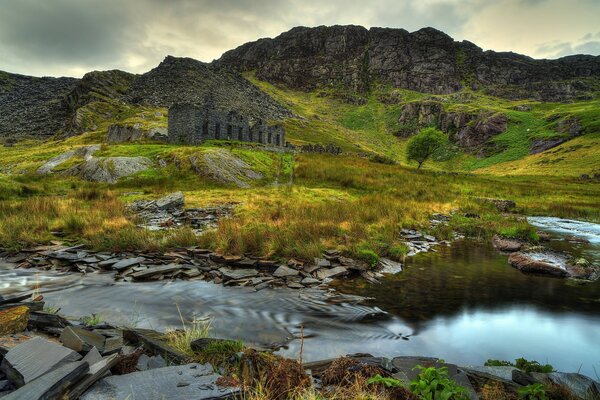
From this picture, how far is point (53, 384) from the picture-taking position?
3.40 meters

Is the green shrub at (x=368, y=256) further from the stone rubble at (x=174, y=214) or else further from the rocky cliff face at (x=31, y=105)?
the rocky cliff face at (x=31, y=105)

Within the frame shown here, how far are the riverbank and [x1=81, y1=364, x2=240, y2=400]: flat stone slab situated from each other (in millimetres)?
10

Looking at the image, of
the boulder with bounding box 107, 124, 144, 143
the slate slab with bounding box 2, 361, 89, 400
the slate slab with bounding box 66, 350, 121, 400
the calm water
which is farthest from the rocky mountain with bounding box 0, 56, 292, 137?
the slate slab with bounding box 2, 361, 89, 400

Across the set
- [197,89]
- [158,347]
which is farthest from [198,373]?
[197,89]

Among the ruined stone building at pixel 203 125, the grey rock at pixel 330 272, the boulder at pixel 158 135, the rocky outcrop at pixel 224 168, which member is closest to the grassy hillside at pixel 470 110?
the ruined stone building at pixel 203 125

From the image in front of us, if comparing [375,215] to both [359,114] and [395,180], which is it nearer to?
[395,180]

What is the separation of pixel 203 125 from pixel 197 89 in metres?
58.1

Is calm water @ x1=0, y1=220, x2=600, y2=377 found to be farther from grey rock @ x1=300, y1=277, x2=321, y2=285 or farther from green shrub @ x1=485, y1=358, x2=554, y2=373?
grey rock @ x1=300, y1=277, x2=321, y2=285

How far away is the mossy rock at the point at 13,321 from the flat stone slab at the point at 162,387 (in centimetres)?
212

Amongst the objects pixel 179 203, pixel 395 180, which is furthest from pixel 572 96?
pixel 179 203

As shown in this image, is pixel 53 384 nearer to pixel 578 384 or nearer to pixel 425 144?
pixel 578 384

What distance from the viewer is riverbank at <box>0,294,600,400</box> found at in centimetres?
370

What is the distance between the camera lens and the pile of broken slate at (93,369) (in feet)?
11.6

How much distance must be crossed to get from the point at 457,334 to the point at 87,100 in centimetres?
10848
